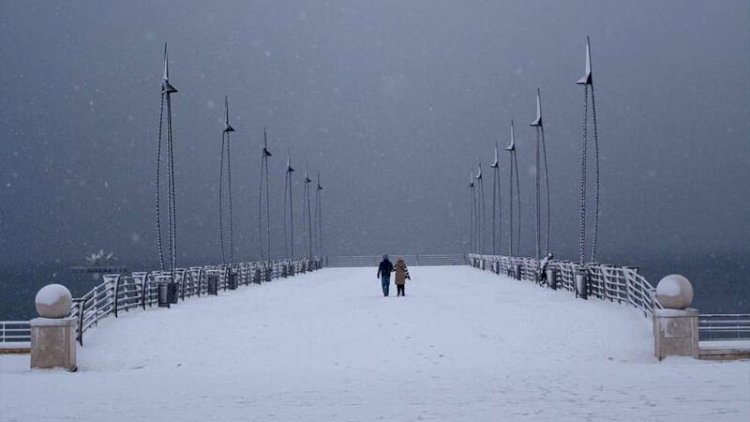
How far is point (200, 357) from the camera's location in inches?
667

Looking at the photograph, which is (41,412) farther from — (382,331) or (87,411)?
(382,331)

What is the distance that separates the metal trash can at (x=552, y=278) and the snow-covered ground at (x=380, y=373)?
1312 centimetres

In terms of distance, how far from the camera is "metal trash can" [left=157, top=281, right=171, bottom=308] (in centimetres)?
2962

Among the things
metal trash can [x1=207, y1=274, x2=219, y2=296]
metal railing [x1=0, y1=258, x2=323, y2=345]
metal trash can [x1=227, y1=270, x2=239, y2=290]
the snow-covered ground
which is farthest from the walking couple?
metal trash can [x1=227, y1=270, x2=239, y2=290]

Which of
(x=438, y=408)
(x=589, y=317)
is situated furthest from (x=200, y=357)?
(x=589, y=317)

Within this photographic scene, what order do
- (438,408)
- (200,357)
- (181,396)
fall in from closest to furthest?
(438,408) < (181,396) < (200,357)

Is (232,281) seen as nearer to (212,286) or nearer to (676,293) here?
(212,286)

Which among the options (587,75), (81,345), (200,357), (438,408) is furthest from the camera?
(587,75)

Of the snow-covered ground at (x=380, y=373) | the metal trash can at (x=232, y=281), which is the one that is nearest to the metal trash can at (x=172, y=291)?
the snow-covered ground at (x=380, y=373)

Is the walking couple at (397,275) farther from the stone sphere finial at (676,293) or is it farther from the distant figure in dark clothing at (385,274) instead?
the stone sphere finial at (676,293)

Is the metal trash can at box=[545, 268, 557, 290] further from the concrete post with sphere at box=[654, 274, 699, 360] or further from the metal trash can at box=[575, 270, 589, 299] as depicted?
the concrete post with sphere at box=[654, 274, 699, 360]

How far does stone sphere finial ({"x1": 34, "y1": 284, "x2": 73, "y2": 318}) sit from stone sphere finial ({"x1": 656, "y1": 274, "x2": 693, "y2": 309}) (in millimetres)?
9589

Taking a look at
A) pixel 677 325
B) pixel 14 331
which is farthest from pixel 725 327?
pixel 14 331

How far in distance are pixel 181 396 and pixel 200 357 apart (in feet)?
15.6
